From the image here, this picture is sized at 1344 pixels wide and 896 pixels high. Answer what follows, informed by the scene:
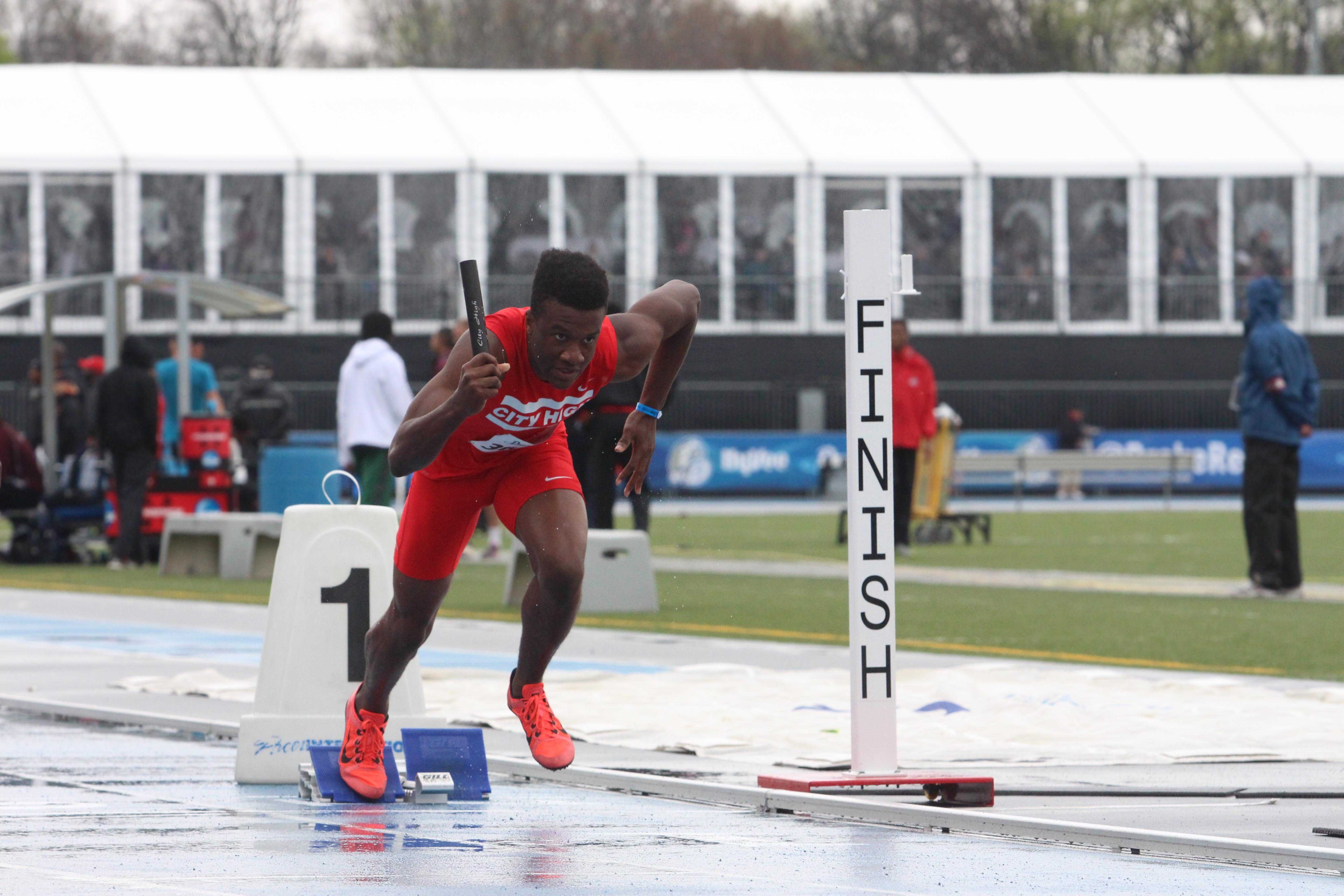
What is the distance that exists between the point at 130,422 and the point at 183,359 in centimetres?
244

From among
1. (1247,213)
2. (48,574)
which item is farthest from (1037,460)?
(48,574)

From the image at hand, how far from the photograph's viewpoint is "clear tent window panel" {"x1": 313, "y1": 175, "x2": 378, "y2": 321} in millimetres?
38625

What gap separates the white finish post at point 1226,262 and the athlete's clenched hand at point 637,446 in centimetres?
3557

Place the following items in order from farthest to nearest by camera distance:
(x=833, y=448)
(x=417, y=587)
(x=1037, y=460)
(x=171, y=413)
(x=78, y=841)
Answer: (x=833, y=448) < (x=1037, y=460) < (x=171, y=413) < (x=417, y=587) < (x=78, y=841)

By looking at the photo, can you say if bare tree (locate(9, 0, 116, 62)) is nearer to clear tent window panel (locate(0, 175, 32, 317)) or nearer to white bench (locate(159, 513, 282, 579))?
clear tent window panel (locate(0, 175, 32, 317))

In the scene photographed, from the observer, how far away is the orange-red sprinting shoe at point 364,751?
7211mm

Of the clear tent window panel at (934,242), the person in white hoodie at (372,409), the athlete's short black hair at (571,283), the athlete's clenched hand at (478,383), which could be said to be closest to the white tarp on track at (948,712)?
the athlete's short black hair at (571,283)

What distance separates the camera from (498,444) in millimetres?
6738

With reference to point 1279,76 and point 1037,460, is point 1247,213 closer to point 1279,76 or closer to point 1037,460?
point 1279,76

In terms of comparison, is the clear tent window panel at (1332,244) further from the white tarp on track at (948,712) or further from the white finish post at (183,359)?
the white tarp on track at (948,712)

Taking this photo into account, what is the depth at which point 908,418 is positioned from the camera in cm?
2008

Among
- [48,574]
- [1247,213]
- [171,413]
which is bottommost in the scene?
[48,574]

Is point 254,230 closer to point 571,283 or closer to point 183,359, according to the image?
point 183,359

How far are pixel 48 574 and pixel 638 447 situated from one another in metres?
13.6
